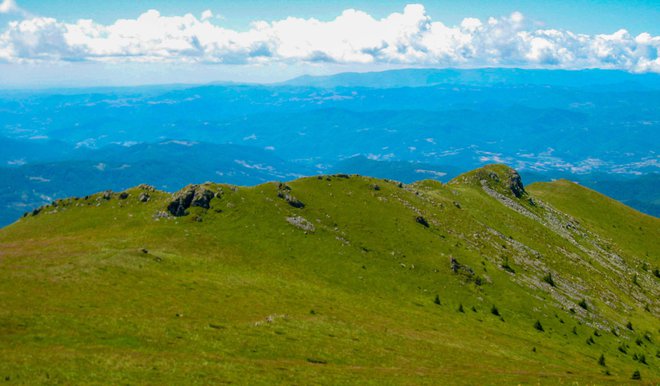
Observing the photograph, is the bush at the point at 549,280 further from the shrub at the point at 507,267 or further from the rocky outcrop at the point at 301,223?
the rocky outcrop at the point at 301,223

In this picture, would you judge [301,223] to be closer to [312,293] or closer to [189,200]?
[189,200]

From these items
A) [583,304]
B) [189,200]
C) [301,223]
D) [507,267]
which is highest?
[189,200]

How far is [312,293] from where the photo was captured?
61688 millimetres

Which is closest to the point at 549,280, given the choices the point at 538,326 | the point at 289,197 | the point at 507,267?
Result: the point at 507,267

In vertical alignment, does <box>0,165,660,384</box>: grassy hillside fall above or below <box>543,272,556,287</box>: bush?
above

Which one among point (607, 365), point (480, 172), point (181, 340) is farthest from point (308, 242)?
point (480, 172)

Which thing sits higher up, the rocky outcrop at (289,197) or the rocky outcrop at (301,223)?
the rocky outcrop at (289,197)

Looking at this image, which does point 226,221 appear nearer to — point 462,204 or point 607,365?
point 607,365

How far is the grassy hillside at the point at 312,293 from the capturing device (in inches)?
1452

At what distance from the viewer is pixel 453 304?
7050 cm

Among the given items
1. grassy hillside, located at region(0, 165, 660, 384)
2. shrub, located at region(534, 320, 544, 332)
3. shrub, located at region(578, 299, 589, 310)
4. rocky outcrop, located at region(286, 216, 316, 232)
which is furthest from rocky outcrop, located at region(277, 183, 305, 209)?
shrub, located at region(578, 299, 589, 310)

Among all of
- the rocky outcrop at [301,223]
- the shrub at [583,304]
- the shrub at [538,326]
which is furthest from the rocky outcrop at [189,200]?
the shrub at [583,304]

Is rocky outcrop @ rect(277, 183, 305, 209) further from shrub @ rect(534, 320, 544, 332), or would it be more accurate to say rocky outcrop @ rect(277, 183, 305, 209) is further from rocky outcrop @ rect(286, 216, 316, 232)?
shrub @ rect(534, 320, 544, 332)

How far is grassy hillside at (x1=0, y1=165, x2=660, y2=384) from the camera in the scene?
3688 cm
